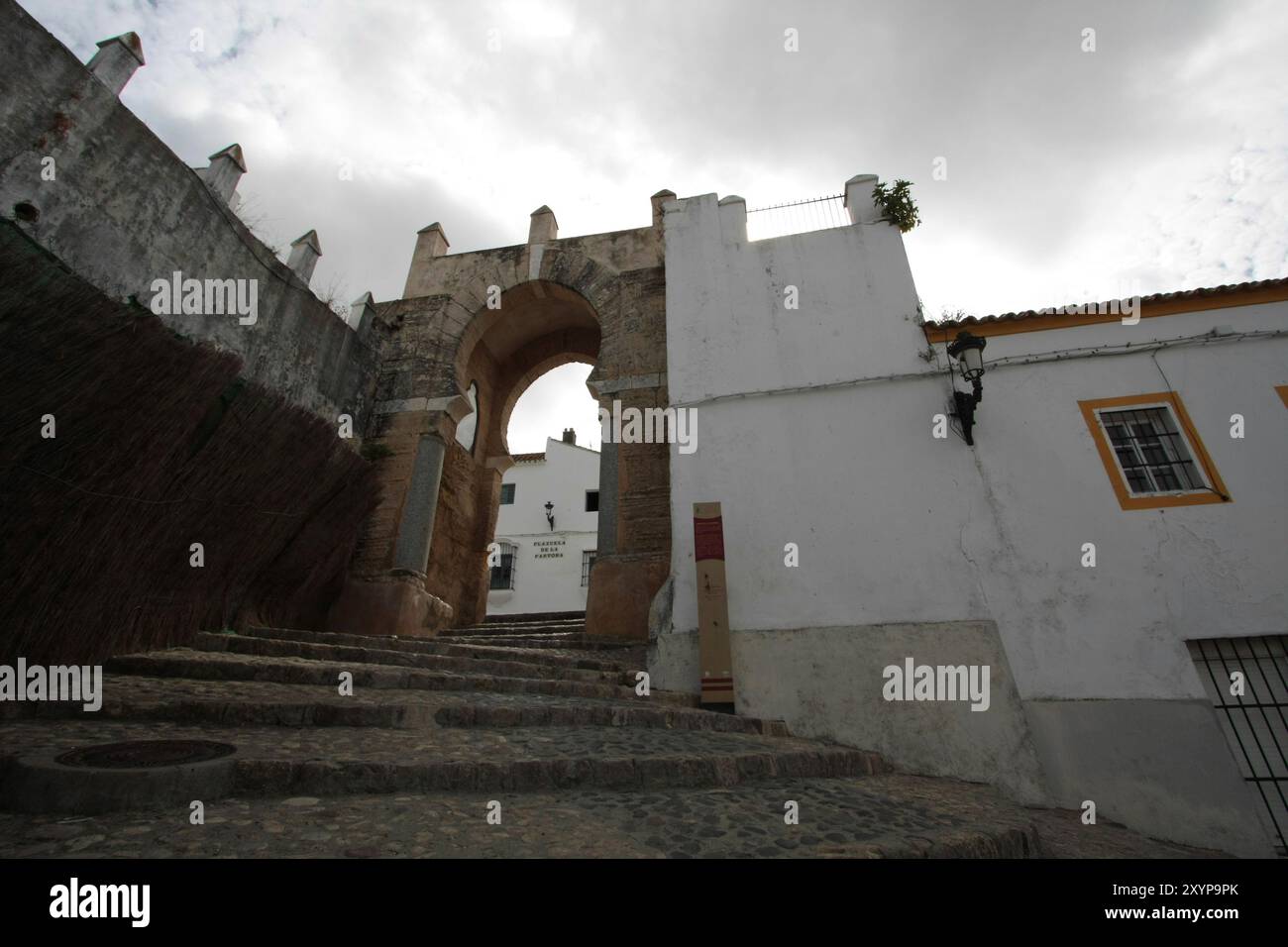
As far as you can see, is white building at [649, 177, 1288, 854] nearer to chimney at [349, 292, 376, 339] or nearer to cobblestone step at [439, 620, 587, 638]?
cobblestone step at [439, 620, 587, 638]

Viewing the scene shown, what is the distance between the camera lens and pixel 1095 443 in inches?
259

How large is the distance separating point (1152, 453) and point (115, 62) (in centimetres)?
1266

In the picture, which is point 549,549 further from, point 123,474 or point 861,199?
point 123,474

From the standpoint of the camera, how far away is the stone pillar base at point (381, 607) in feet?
26.9

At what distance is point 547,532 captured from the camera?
73.8ft

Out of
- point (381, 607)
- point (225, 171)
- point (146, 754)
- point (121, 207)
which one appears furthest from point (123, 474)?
point (225, 171)

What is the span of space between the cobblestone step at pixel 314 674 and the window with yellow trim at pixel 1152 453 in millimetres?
5923

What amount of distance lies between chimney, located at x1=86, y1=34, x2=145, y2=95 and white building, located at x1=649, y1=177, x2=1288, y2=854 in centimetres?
739

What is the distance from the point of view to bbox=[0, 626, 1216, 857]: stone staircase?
2.16 m

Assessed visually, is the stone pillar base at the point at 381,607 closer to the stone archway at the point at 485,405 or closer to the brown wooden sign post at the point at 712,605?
the stone archway at the point at 485,405

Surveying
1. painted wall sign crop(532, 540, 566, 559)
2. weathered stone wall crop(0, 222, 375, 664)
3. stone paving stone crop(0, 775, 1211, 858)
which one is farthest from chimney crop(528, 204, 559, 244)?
painted wall sign crop(532, 540, 566, 559)
